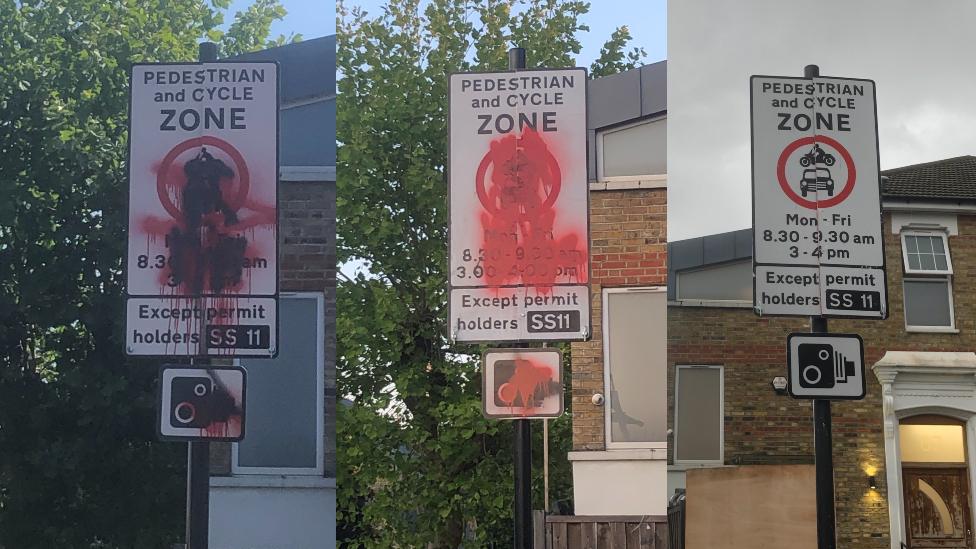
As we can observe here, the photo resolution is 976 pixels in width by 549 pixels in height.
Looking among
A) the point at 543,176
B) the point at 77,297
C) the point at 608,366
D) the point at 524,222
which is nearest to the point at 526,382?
the point at 608,366

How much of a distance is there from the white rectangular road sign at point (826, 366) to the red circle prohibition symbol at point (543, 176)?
3.18 ft

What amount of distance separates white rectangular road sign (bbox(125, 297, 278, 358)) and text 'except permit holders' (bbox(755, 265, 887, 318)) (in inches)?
58.8

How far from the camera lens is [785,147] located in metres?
2.16

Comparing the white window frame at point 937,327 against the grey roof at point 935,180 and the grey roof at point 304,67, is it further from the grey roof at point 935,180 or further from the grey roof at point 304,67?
the grey roof at point 304,67

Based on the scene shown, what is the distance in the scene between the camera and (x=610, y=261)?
2959 mm

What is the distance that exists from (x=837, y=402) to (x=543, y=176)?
116 cm

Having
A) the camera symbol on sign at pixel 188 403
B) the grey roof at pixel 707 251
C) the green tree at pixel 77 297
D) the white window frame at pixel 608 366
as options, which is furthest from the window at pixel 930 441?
the green tree at pixel 77 297

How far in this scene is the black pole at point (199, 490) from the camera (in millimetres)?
2941

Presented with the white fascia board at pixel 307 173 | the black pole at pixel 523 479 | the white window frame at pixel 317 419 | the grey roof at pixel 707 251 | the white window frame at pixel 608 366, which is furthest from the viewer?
the white fascia board at pixel 307 173

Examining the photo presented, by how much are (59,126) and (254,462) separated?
47.6 inches

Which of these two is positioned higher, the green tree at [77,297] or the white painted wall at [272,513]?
the green tree at [77,297]

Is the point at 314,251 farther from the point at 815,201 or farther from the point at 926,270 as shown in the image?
the point at 926,270

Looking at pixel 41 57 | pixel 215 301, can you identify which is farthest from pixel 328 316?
pixel 41 57

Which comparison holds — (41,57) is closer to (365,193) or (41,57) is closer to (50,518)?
(365,193)
